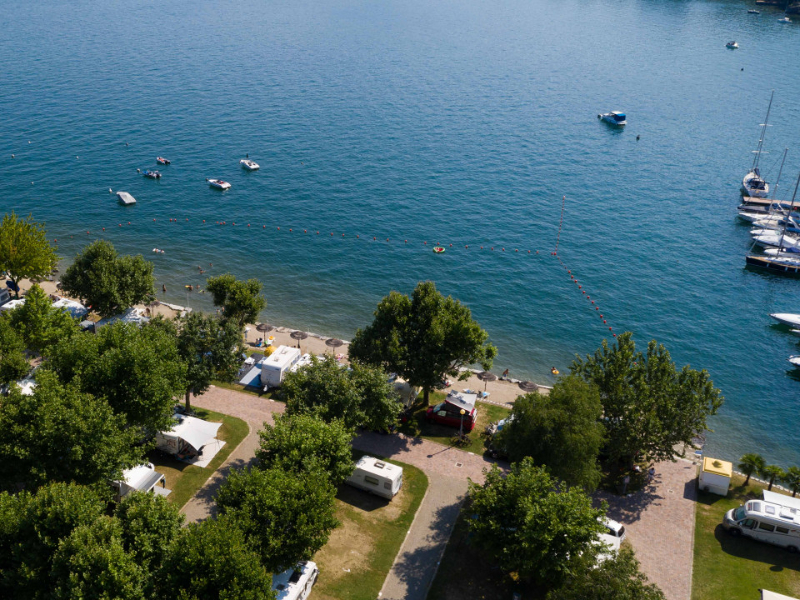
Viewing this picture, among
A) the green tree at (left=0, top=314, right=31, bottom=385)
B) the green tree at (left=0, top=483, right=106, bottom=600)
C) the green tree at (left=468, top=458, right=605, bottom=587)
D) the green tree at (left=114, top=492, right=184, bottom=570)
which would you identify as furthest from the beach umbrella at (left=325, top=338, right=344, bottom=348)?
the green tree at (left=0, top=483, right=106, bottom=600)

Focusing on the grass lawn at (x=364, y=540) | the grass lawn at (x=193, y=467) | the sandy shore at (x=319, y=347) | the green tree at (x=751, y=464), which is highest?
the green tree at (x=751, y=464)

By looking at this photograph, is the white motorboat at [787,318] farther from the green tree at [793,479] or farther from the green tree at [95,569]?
the green tree at [95,569]

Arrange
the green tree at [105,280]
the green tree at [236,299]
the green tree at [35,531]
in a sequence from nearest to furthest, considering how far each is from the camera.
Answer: the green tree at [35,531]
the green tree at [236,299]
the green tree at [105,280]

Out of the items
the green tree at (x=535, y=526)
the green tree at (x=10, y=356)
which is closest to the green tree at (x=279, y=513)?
the green tree at (x=535, y=526)

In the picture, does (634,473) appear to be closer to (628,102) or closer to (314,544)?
(314,544)

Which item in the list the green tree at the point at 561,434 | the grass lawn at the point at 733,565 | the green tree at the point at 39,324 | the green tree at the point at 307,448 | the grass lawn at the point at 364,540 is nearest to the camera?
the grass lawn at the point at 364,540

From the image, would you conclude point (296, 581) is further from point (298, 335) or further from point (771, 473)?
point (298, 335)

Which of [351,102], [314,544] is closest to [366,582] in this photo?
[314,544]
